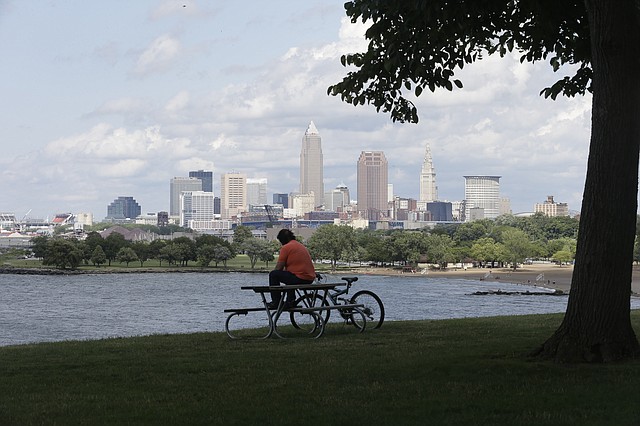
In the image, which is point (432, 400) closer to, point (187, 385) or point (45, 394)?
point (187, 385)

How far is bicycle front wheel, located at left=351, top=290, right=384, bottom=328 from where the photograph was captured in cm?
1483

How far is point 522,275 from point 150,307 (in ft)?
239

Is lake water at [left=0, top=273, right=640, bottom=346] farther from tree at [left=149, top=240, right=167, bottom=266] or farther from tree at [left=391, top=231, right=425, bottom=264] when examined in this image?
tree at [left=149, top=240, right=167, bottom=266]

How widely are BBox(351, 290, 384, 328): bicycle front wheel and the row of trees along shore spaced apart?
13906 centimetres

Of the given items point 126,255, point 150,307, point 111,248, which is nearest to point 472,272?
point 126,255

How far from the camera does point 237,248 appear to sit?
179500 mm

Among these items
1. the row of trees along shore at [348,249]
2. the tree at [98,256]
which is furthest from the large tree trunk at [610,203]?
the tree at [98,256]

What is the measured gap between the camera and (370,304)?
14992mm

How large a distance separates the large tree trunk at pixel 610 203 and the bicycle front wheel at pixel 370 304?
198 inches

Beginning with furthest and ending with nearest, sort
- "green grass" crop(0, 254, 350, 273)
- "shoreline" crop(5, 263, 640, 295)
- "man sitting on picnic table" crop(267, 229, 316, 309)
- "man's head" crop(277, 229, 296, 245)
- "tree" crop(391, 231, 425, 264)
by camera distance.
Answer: "green grass" crop(0, 254, 350, 273) < "tree" crop(391, 231, 425, 264) < "shoreline" crop(5, 263, 640, 295) < "man's head" crop(277, 229, 296, 245) < "man sitting on picnic table" crop(267, 229, 316, 309)

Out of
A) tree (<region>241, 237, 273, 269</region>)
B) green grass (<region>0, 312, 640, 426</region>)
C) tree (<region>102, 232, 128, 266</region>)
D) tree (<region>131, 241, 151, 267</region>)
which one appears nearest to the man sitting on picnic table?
green grass (<region>0, 312, 640, 426</region>)

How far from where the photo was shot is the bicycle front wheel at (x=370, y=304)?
1483cm

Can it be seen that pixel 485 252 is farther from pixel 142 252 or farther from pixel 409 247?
pixel 142 252

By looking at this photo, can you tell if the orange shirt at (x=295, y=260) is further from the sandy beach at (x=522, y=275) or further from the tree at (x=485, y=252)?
the tree at (x=485, y=252)
